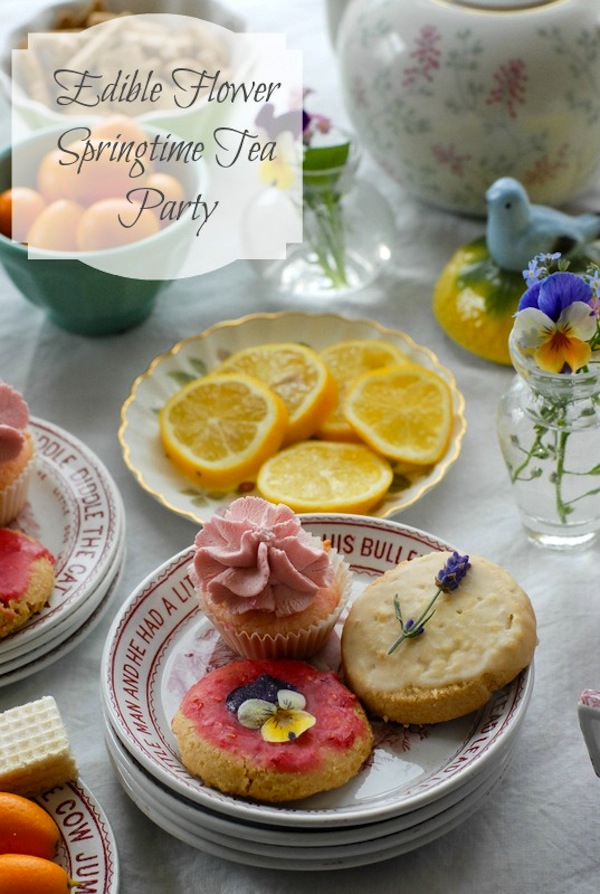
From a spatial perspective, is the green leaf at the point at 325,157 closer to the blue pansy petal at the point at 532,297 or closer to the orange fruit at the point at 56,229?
Result: the orange fruit at the point at 56,229

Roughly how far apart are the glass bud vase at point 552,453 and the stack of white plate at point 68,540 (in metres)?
0.42

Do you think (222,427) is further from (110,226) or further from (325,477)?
(110,226)

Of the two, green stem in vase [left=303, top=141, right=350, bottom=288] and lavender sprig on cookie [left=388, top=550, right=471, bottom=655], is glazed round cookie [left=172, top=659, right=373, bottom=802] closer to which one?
lavender sprig on cookie [left=388, top=550, right=471, bottom=655]

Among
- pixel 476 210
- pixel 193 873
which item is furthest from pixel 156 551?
pixel 476 210

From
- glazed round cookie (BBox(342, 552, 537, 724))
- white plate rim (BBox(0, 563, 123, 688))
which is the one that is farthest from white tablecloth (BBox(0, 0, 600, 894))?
glazed round cookie (BBox(342, 552, 537, 724))

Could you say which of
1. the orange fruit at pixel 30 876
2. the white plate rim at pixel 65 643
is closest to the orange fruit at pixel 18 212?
the white plate rim at pixel 65 643

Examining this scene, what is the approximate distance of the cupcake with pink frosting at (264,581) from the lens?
3.03 ft

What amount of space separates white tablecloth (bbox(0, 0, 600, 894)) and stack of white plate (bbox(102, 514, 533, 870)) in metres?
0.06

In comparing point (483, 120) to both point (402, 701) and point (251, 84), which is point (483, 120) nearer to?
point (251, 84)

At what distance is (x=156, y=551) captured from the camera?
47.3 inches

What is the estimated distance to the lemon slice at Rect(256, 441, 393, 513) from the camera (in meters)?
1.17

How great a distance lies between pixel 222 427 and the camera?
1277mm

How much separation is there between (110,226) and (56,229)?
0.07 meters

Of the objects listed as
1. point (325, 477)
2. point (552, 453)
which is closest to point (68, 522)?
point (325, 477)
